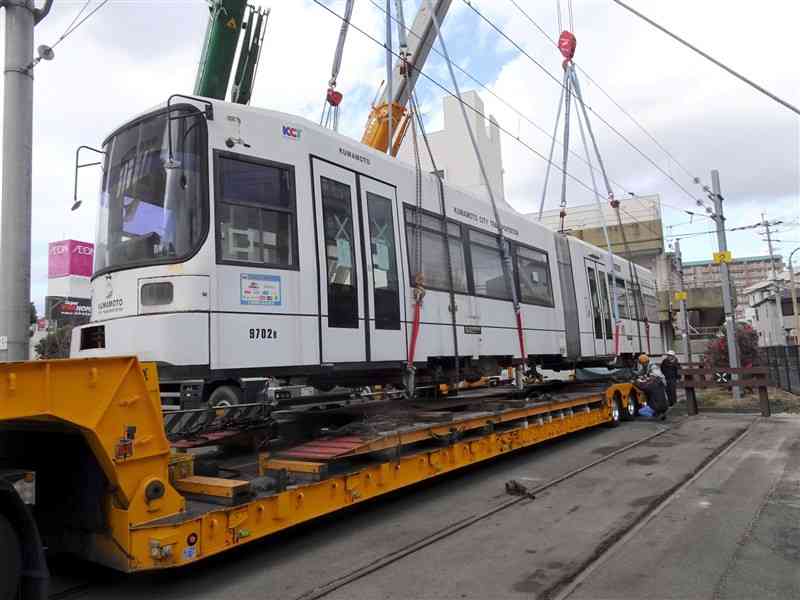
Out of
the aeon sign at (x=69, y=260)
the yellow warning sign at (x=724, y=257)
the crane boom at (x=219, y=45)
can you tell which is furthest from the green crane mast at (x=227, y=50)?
the aeon sign at (x=69, y=260)

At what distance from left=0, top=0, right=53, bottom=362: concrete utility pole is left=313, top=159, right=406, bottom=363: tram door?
176 inches

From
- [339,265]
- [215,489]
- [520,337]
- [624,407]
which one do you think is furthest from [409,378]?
[624,407]

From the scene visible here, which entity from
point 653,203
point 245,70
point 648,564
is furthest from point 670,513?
point 653,203

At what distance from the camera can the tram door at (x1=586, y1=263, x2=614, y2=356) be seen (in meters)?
12.9

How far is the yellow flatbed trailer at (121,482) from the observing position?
11.1ft

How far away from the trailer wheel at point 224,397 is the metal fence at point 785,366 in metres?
17.0

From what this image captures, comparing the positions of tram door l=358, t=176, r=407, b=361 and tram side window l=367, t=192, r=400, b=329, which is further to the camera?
tram side window l=367, t=192, r=400, b=329

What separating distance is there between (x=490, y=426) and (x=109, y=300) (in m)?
4.95

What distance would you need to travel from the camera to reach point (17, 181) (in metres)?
7.83

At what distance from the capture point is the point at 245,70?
33.2 ft

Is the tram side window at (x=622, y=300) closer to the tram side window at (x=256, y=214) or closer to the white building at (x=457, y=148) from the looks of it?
the tram side window at (x=256, y=214)

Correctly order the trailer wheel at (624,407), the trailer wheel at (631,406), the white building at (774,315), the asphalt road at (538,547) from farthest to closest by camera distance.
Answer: the white building at (774,315), the trailer wheel at (631,406), the trailer wheel at (624,407), the asphalt road at (538,547)

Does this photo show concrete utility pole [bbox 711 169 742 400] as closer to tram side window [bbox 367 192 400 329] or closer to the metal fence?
the metal fence

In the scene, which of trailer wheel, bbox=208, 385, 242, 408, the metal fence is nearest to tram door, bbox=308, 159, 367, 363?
trailer wheel, bbox=208, 385, 242, 408
